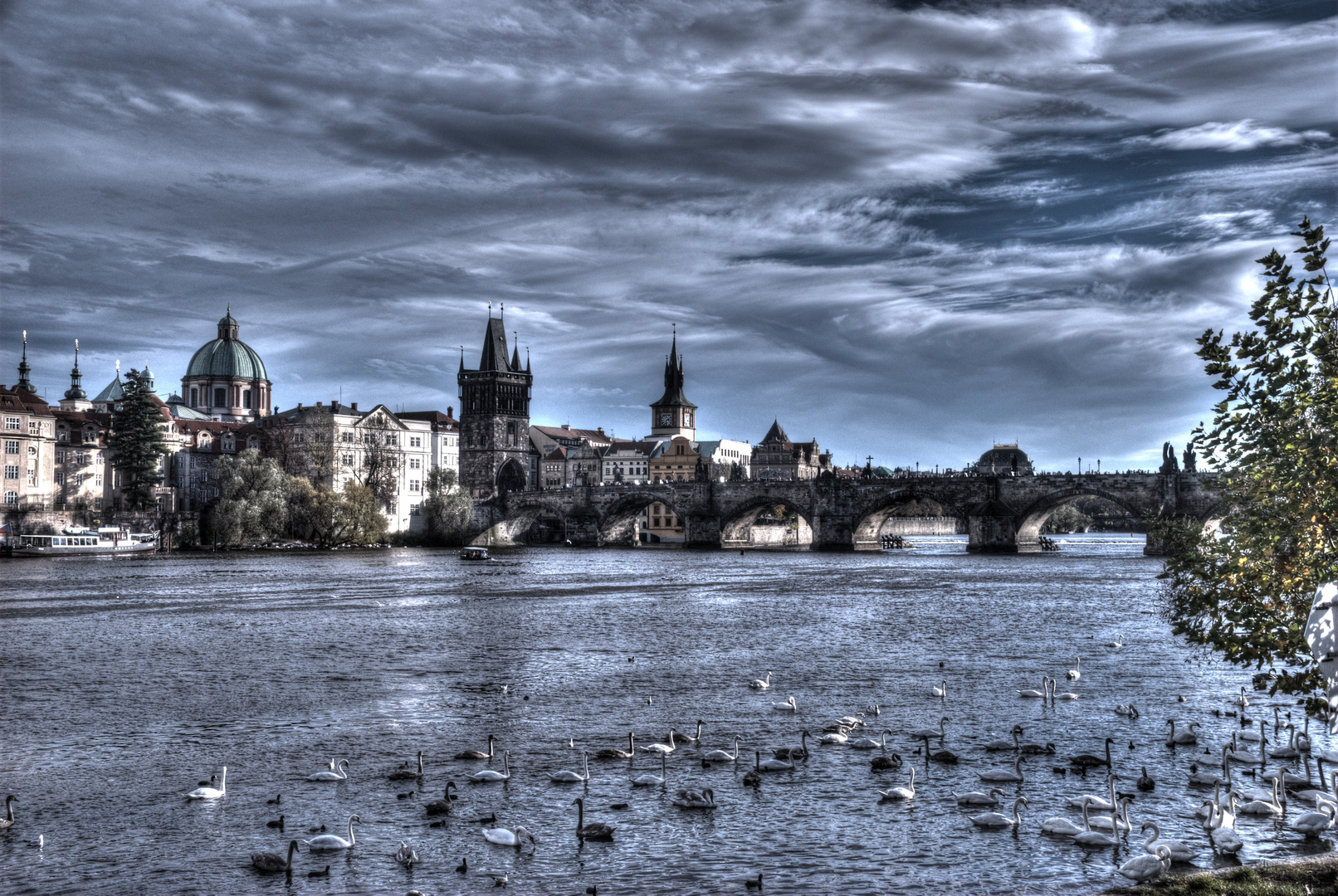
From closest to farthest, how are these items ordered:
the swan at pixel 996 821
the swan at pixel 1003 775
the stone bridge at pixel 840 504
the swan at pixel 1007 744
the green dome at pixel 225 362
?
the swan at pixel 996 821
the swan at pixel 1003 775
the swan at pixel 1007 744
the stone bridge at pixel 840 504
the green dome at pixel 225 362

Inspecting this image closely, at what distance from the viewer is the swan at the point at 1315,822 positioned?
536 inches

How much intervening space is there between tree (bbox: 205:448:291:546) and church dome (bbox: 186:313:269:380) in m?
58.4

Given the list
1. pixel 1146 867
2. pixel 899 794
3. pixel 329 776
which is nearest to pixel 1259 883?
pixel 1146 867

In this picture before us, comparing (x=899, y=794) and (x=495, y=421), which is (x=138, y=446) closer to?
(x=495, y=421)

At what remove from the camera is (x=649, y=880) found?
12562mm

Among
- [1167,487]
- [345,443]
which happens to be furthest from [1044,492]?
[345,443]

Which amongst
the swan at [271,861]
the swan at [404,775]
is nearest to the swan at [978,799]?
the swan at [404,775]

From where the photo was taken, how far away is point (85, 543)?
93.7 metres

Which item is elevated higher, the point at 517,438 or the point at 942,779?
the point at 517,438

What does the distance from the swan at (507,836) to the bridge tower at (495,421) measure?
146 meters

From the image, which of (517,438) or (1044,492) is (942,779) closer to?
(1044,492)

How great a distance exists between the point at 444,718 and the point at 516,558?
3079 inches

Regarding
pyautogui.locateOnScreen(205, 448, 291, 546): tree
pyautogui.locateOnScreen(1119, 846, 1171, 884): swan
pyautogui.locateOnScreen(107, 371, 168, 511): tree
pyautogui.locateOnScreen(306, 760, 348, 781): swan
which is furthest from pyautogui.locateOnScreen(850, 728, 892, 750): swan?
pyautogui.locateOnScreen(107, 371, 168, 511): tree

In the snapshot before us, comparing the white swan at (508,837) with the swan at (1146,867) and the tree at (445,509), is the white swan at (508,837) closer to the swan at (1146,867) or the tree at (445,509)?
the swan at (1146,867)
